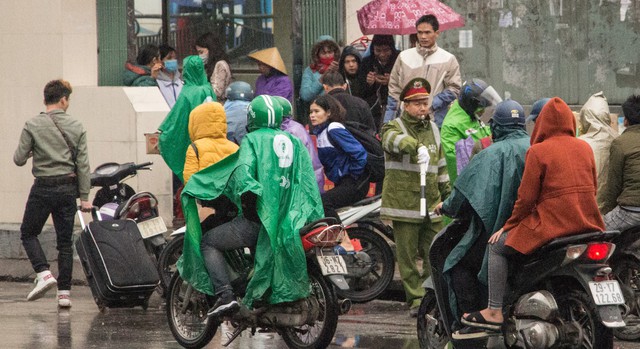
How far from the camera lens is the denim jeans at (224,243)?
1044 cm

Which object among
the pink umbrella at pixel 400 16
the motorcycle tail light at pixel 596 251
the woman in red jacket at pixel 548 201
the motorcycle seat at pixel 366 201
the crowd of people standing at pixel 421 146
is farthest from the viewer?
the pink umbrella at pixel 400 16

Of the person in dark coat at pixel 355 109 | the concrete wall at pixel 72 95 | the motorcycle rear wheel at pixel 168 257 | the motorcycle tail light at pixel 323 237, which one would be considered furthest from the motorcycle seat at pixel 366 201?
the concrete wall at pixel 72 95

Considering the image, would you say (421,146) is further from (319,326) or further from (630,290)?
(319,326)

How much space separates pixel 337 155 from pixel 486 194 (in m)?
4.16

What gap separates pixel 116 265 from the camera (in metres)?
12.5

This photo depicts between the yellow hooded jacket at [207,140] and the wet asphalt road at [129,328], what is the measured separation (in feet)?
4.25

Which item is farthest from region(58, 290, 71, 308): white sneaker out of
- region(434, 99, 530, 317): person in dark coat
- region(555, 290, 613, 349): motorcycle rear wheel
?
region(555, 290, 613, 349): motorcycle rear wheel

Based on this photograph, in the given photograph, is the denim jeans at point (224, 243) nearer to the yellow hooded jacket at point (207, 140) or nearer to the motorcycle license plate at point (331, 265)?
the motorcycle license plate at point (331, 265)

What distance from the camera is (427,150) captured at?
1260cm

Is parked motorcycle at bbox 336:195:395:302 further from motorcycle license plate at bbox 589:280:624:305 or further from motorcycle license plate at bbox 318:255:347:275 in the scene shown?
motorcycle license plate at bbox 589:280:624:305

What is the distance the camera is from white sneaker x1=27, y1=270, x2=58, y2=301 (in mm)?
13125

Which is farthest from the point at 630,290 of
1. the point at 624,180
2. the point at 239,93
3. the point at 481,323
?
the point at 239,93

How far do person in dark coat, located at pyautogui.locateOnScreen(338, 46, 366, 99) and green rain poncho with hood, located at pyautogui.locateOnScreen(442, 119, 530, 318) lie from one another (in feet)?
21.4

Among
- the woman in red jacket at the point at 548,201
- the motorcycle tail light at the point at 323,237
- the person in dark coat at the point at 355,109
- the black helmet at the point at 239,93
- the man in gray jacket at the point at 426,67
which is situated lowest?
the motorcycle tail light at the point at 323,237
